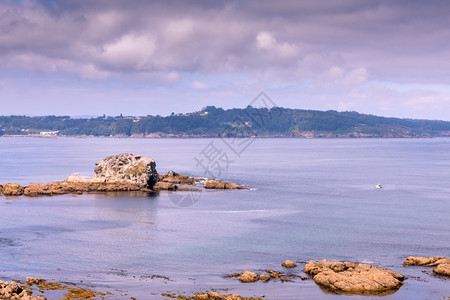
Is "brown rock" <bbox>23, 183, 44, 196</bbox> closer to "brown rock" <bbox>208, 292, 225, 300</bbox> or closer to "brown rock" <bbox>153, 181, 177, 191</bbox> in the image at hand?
"brown rock" <bbox>153, 181, 177, 191</bbox>

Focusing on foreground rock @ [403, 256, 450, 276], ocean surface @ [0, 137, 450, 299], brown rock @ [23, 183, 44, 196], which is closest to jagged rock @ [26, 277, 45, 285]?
ocean surface @ [0, 137, 450, 299]

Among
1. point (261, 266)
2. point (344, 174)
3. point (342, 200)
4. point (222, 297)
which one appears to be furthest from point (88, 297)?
point (344, 174)

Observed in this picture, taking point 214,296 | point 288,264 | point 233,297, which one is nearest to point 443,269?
point 288,264

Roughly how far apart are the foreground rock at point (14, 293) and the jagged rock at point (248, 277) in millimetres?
15238

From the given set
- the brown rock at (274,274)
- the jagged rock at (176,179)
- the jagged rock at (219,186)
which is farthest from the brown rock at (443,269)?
the jagged rock at (176,179)

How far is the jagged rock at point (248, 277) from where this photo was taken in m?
40.9

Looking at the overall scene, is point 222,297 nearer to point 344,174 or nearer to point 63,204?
point 63,204

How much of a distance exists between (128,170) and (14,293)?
206ft

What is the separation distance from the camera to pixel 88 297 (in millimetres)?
36062

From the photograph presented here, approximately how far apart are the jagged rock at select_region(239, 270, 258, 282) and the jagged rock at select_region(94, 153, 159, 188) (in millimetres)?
57092

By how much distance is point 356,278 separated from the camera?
132ft

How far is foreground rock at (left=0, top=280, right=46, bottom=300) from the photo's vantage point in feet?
112

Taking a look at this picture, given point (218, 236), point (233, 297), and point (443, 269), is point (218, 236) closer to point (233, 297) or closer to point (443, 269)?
point (233, 297)

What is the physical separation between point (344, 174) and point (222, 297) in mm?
100972
